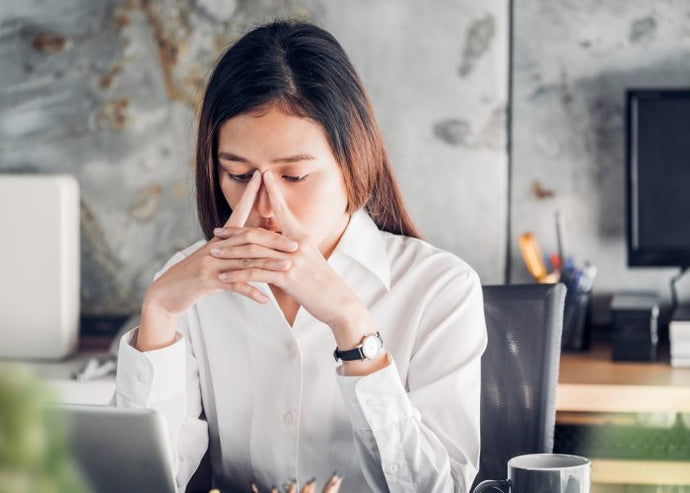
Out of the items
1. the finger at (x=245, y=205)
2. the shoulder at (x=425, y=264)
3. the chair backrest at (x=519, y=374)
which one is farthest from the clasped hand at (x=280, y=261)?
the chair backrest at (x=519, y=374)

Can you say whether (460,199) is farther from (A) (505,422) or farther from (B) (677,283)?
(A) (505,422)

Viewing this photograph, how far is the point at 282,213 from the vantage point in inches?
51.9

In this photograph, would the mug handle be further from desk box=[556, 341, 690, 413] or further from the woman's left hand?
desk box=[556, 341, 690, 413]

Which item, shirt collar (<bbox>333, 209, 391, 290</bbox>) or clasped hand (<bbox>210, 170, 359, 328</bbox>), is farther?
shirt collar (<bbox>333, 209, 391, 290</bbox>)

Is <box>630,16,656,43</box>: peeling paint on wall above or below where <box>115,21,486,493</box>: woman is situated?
above

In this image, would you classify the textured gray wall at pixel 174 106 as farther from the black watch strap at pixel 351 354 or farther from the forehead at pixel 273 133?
the black watch strap at pixel 351 354

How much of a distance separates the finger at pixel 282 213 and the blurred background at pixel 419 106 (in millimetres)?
1145

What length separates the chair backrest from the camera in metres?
1.46

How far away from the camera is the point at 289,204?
135 centimetres

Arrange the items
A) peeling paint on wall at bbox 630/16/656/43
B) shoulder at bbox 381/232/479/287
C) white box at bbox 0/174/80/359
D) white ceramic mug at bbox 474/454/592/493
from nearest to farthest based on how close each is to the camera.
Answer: white ceramic mug at bbox 474/454/592/493
shoulder at bbox 381/232/479/287
white box at bbox 0/174/80/359
peeling paint on wall at bbox 630/16/656/43

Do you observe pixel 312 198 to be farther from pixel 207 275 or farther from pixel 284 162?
pixel 207 275

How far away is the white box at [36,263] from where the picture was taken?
2307 mm

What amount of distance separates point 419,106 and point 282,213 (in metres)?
1.30

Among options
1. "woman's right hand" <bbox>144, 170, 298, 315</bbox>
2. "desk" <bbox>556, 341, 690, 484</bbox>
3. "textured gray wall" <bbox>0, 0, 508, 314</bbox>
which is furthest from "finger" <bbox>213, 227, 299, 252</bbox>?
"textured gray wall" <bbox>0, 0, 508, 314</bbox>
